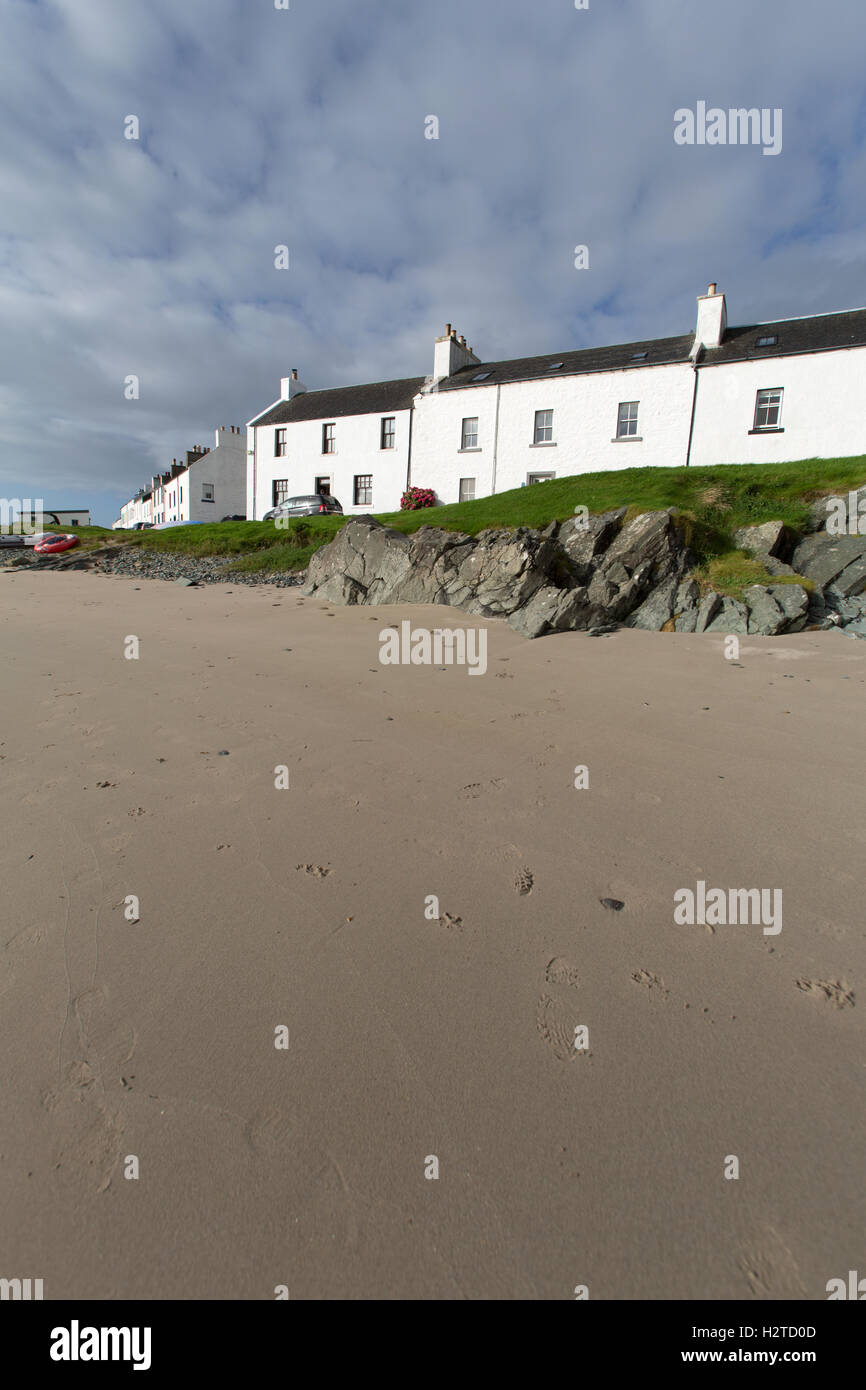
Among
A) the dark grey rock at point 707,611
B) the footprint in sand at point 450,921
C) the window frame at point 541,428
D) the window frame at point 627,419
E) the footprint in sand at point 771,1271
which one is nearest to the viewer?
the footprint in sand at point 771,1271

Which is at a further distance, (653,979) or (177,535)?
(177,535)

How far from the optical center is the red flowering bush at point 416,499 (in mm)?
29344

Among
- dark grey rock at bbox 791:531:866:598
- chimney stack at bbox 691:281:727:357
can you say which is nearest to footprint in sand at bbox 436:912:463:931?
dark grey rock at bbox 791:531:866:598

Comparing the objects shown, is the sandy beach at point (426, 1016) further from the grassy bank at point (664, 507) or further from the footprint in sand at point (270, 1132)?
the grassy bank at point (664, 507)

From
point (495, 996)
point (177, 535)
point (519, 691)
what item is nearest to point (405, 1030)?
point (495, 996)

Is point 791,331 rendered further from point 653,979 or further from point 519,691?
point 653,979

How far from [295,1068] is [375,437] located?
33.8 meters

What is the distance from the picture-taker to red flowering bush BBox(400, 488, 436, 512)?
2934 centimetres

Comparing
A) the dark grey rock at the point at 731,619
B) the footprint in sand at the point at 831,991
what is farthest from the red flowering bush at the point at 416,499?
the footprint in sand at the point at 831,991

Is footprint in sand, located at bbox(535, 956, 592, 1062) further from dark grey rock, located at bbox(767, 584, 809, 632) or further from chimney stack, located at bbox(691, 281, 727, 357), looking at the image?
chimney stack, located at bbox(691, 281, 727, 357)

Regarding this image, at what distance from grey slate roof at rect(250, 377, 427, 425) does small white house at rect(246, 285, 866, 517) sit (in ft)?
0.45

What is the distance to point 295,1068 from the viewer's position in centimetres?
227

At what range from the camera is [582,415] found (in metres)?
27.2

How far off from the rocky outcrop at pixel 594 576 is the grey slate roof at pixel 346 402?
21.9m
